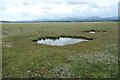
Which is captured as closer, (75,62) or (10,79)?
(10,79)

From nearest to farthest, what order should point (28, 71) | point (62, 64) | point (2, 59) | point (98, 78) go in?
point (98, 78)
point (28, 71)
point (62, 64)
point (2, 59)

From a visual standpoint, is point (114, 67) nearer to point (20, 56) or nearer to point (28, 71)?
point (28, 71)

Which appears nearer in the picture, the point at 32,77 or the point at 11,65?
the point at 32,77

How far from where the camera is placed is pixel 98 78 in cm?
2228

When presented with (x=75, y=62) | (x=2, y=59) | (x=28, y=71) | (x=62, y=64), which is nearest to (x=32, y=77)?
(x=28, y=71)

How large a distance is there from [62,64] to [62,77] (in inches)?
163

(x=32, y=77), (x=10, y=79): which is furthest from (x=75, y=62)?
(x=10, y=79)

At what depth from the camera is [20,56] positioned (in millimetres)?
31391

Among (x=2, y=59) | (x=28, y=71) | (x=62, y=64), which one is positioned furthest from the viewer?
(x=2, y=59)

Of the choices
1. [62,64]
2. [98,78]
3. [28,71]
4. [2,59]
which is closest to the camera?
[98,78]

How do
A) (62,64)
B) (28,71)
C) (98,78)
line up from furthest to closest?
1. (62,64)
2. (28,71)
3. (98,78)

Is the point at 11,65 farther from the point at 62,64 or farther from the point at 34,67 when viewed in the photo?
the point at 62,64

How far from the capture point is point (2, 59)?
2955cm

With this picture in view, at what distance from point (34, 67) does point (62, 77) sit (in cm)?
450
